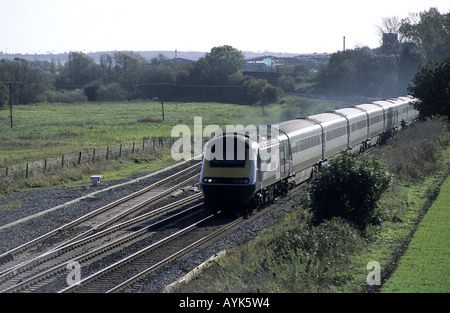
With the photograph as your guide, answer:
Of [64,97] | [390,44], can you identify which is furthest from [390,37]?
[64,97]

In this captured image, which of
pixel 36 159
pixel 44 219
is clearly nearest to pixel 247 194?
pixel 44 219

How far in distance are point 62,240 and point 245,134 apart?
7.23m

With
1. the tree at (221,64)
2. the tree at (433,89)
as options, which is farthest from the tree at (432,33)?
the tree at (433,89)

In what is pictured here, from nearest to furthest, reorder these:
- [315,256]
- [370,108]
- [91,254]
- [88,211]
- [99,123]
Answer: [315,256], [91,254], [88,211], [370,108], [99,123]

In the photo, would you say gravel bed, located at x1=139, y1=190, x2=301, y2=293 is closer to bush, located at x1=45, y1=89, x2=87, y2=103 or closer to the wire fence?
the wire fence

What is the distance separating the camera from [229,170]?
1900 centimetres

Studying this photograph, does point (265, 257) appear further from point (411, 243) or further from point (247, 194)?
point (247, 194)

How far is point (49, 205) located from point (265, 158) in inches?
374

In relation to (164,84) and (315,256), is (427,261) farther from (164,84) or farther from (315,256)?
(164,84)

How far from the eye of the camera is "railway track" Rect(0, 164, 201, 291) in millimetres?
14906

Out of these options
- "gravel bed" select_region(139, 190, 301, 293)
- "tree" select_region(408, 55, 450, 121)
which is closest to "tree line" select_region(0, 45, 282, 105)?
"tree" select_region(408, 55, 450, 121)

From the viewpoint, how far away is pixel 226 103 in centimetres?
8844

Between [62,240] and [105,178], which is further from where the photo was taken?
[105,178]

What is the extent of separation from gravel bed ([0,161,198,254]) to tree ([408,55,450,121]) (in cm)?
2058
